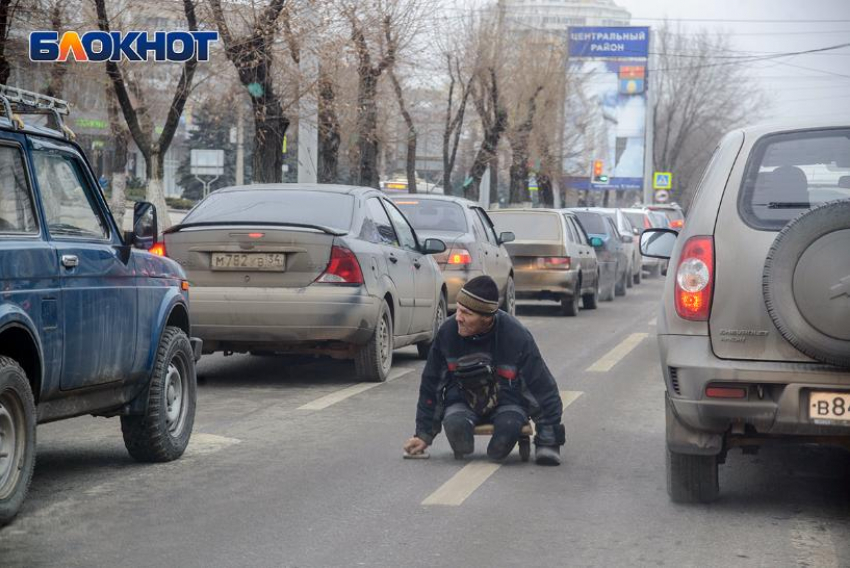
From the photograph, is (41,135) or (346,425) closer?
(41,135)

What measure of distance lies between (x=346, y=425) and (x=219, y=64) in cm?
2193

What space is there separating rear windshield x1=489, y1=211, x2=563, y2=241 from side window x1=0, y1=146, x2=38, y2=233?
15.0 metres

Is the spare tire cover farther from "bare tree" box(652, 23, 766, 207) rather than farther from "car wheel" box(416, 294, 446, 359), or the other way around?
"bare tree" box(652, 23, 766, 207)

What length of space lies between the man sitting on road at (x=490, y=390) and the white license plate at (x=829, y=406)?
1968mm

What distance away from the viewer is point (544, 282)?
20.3 meters

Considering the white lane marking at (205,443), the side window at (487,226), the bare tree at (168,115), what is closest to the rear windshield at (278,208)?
the white lane marking at (205,443)

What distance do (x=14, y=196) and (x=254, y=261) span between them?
15.0 ft

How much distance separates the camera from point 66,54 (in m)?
25.0

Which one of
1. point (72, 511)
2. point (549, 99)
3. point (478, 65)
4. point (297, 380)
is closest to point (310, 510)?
point (72, 511)

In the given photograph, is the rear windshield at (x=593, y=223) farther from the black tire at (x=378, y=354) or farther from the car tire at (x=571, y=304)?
the black tire at (x=378, y=354)

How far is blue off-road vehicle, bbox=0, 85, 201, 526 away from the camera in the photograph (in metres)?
5.59

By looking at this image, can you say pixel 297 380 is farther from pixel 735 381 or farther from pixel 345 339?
pixel 735 381

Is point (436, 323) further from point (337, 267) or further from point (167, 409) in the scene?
point (167, 409)

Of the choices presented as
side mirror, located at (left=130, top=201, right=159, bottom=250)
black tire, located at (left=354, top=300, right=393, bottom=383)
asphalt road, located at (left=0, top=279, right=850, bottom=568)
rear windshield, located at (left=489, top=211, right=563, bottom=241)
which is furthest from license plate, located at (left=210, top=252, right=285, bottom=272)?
rear windshield, located at (left=489, top=211, right=563, bottom=241)
